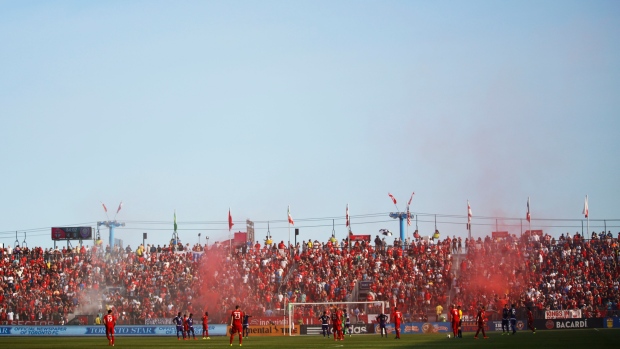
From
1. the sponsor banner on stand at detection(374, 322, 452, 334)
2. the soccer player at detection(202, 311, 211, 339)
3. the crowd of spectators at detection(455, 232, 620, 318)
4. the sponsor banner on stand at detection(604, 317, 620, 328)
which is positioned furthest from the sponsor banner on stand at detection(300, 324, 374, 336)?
the sponsor banner on stand at detection(604, 317, 620, 328)

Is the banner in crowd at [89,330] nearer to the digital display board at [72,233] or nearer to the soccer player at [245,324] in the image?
the soccer player at [245,324]

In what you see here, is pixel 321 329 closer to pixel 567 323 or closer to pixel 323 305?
pixel 323 305

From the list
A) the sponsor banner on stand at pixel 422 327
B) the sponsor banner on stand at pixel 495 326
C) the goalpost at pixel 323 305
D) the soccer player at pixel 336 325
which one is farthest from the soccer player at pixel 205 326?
the sponsor banner on stand at pixel 495 326

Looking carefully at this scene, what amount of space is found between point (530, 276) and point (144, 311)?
30.6 meters

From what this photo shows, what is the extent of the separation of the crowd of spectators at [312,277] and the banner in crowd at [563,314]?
558 millimetres

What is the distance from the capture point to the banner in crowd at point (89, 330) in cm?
6519

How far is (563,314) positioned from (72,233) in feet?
163

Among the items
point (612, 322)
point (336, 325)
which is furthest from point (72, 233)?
point (612, 322)

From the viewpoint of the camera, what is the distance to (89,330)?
215 feet

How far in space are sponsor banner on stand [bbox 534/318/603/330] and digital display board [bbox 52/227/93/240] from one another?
4693 cm

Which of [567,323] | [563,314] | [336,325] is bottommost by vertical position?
[567,323]

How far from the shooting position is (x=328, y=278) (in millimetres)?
69938

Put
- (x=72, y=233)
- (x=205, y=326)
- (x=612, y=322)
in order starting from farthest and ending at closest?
(x=72, y=233)
(x=612, y=322)
(x=205, y=326)

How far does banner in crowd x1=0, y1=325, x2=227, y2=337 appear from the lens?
2566 inches
